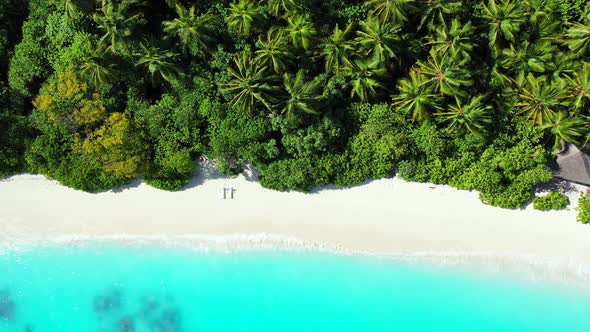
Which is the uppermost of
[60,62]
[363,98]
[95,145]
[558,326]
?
[60,62]

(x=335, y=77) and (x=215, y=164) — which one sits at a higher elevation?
(x=335, y=77)

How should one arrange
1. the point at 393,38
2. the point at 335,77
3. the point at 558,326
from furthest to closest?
the point at 558,326 < the point at 335,77 < the point at 393,38

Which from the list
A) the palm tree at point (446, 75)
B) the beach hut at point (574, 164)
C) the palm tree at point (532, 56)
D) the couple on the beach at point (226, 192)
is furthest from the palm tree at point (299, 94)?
the beach hut at point (574, 164)

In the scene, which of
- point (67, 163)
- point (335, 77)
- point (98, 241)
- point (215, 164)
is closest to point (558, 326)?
point (335, 77)

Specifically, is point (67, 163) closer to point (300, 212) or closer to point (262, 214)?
point (262, 214)

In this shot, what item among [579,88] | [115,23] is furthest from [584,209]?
[115,23]

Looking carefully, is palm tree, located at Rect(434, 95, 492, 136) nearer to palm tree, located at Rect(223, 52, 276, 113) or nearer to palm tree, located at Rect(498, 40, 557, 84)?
palm tree, located at Rect(498, 40, 557, 84)

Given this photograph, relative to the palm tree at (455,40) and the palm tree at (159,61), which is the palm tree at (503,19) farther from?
the palm tree at (159,61)
